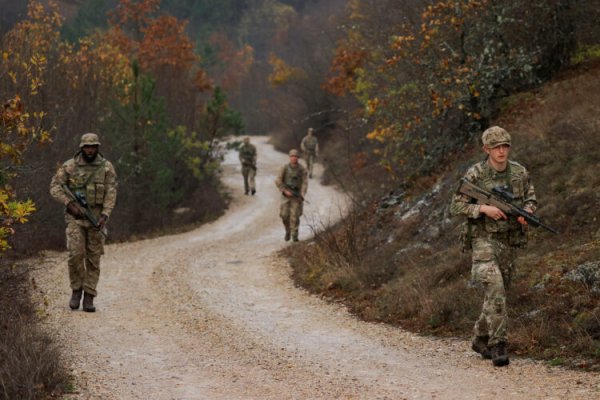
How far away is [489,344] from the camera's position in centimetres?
706

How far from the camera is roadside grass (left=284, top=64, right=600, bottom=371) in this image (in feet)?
25.5

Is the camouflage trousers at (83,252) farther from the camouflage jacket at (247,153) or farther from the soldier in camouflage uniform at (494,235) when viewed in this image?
the camouflage jacket at (247,153)

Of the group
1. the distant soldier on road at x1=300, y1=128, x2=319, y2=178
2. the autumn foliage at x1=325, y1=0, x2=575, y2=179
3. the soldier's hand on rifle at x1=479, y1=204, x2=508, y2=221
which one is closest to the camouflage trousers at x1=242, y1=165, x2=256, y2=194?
the distant soldier on road at x1=300, y1=128, x2=319, y2=178

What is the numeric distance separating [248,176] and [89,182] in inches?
741

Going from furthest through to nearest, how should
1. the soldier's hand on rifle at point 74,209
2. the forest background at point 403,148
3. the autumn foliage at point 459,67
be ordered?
the autumn foliage at point 459,67 → the soldier's hand on rifle at point 74,209 → the forest background at point 403,148

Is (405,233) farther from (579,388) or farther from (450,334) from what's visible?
(579,388)

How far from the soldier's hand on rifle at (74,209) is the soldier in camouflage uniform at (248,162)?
1766cm

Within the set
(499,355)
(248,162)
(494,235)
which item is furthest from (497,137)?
(248,162)

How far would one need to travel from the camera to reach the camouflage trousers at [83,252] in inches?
394

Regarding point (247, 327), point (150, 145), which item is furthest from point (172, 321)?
point (150, 145)

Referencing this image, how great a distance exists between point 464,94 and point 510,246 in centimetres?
828

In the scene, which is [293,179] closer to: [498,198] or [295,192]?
[295,192]

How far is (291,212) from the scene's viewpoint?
55.9ft

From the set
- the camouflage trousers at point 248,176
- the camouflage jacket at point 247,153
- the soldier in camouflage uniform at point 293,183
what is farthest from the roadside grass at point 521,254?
the camouflage trousers at point 248,176
